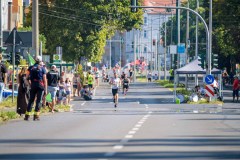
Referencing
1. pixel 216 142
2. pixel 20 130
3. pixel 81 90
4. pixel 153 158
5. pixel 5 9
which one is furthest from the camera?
pixel 5 9

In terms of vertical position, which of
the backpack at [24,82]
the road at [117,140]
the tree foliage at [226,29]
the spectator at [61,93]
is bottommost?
the road at [117,140]

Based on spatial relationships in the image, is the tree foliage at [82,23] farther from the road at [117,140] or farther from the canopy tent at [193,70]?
the road at [117,140]

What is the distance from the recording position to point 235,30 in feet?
271

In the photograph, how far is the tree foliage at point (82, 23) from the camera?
8550 centimetres

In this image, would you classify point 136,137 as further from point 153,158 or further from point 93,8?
point 93,8

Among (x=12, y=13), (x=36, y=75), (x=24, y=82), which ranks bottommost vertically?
(x=24, y=82)

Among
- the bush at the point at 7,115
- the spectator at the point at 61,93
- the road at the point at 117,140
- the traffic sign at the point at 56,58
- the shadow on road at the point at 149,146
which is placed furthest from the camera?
the traffic sign at the point at 56,58

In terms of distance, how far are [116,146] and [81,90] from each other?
1799 inches

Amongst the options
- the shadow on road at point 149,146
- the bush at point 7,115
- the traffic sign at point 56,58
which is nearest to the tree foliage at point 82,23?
the traffic sign at point 56,58

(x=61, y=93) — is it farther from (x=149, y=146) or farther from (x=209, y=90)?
(x=149, y=146)

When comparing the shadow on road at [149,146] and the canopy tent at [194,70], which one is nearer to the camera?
the shadow on road at [149,146]

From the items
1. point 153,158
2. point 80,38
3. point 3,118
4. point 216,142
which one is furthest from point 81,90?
point 153,158

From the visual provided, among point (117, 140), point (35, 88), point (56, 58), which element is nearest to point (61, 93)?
point (56, 58)

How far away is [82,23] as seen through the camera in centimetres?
8525
